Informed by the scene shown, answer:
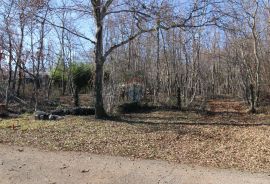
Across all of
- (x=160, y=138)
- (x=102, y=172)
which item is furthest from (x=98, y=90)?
(x=102, y=172)

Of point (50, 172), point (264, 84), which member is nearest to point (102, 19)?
point (50, 172)

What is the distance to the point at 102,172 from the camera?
7.12 m

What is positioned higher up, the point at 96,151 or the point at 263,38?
the point at 263,38

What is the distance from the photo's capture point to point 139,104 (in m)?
16.5

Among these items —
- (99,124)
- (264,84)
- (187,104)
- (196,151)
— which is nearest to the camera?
(196,151)

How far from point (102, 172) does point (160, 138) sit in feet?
9.49

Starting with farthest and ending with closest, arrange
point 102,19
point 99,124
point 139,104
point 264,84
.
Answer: point 264,84 → point 139,104 → point 102,19 → point 99,124

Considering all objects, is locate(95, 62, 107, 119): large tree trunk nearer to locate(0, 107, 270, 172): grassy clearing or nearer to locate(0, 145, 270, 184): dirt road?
locate(0, 107, 270, 172): grassy clearing

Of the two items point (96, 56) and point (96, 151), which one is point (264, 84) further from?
point (96, 151)

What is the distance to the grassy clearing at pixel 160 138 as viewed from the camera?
824 cm

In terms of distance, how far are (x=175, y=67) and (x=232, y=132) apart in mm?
12032

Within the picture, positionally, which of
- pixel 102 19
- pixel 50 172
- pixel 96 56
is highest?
pixel 102 19

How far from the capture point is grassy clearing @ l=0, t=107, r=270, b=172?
8.24 meters

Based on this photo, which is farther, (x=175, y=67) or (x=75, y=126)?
(x=175, y=67)
